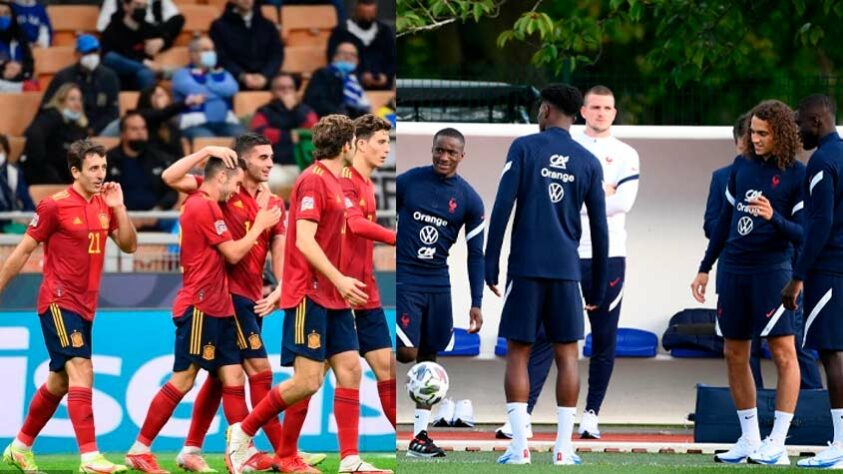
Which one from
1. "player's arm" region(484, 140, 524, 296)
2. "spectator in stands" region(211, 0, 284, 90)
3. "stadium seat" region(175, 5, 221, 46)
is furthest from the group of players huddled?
"stadium seat" region(175, 5, 221, 46)

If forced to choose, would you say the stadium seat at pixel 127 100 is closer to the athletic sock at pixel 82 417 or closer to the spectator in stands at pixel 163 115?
the spectator in stands at pixel 163 115

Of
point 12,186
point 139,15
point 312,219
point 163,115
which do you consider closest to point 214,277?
point 312,219

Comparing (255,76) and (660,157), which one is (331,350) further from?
(255,76)

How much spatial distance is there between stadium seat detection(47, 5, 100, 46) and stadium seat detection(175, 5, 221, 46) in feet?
2.48

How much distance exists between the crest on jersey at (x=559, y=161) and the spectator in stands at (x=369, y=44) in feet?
17.3

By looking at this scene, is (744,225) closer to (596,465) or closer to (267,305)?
(596,465)

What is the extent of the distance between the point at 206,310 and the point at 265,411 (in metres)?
1.03

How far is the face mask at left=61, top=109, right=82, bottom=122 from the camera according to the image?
12.9 m

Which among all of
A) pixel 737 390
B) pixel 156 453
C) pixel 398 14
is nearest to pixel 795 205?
pixel 737 390

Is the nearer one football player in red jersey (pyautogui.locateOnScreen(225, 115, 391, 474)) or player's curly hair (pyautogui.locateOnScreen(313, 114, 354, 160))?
football player in red jersey (pyautogui.locateOnScreen(225, 115, 391, 474))

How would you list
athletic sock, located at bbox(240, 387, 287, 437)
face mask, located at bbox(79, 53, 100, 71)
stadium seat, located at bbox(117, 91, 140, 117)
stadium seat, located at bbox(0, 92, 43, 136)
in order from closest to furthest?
athletic sock, located at bbox(240, 387, 287, 437), stadium seat, located at bbox(0, 92, 43, 136), stadium seat, located at bbox(117, 91, 140, 117), face mask, located at bbox(79, 53, 100, 71)

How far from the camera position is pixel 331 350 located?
7.69m

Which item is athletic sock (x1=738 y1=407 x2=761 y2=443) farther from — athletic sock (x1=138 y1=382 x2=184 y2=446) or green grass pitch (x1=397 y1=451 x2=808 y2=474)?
athletic sock (x1=138 y1=382 x2=184 y2=446)

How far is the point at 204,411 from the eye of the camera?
8.83 meters
